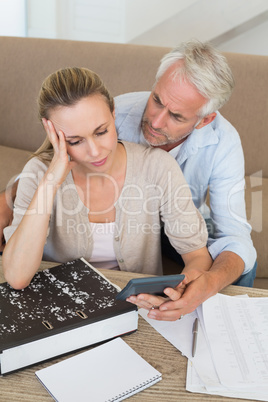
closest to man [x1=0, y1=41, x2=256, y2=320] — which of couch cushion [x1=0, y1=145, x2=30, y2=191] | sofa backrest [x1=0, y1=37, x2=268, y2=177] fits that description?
sofa backrest [x1=0, y1=37, x2=268, y2=177]

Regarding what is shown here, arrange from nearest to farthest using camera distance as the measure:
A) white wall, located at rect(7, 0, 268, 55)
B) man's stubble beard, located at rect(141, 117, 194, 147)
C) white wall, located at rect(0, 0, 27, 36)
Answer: man's stubble beard, located at rect(141, 117, 194, 147), white wall, located at rect(7, 0, 268, 55), white wall, located at rect(0, 0, 27, 36)

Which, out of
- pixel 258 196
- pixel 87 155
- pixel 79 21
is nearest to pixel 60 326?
pixel 87 155

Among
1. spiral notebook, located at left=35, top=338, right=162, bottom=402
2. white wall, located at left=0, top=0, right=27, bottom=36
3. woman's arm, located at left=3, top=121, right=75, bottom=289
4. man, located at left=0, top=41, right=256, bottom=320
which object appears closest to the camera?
spiral notebook, located at left=35, top=338, right=162, bottom=402

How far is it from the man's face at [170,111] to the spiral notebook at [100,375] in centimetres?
86

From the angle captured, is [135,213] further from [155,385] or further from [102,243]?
[155,385]

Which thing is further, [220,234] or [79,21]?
[79,21]

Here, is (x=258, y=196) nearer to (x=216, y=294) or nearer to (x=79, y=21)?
(x=216, y=294)

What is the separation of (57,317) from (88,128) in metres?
0.52

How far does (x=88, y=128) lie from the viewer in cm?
123

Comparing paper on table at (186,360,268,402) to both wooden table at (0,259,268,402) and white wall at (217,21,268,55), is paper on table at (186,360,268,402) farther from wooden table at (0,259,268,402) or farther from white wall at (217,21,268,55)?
white wall at (217,21,268,55)

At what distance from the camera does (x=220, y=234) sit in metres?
1.53

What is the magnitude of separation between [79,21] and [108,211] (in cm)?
230

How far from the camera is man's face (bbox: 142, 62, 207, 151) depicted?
154cm

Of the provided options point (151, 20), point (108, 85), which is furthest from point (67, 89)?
point (151, 20)
